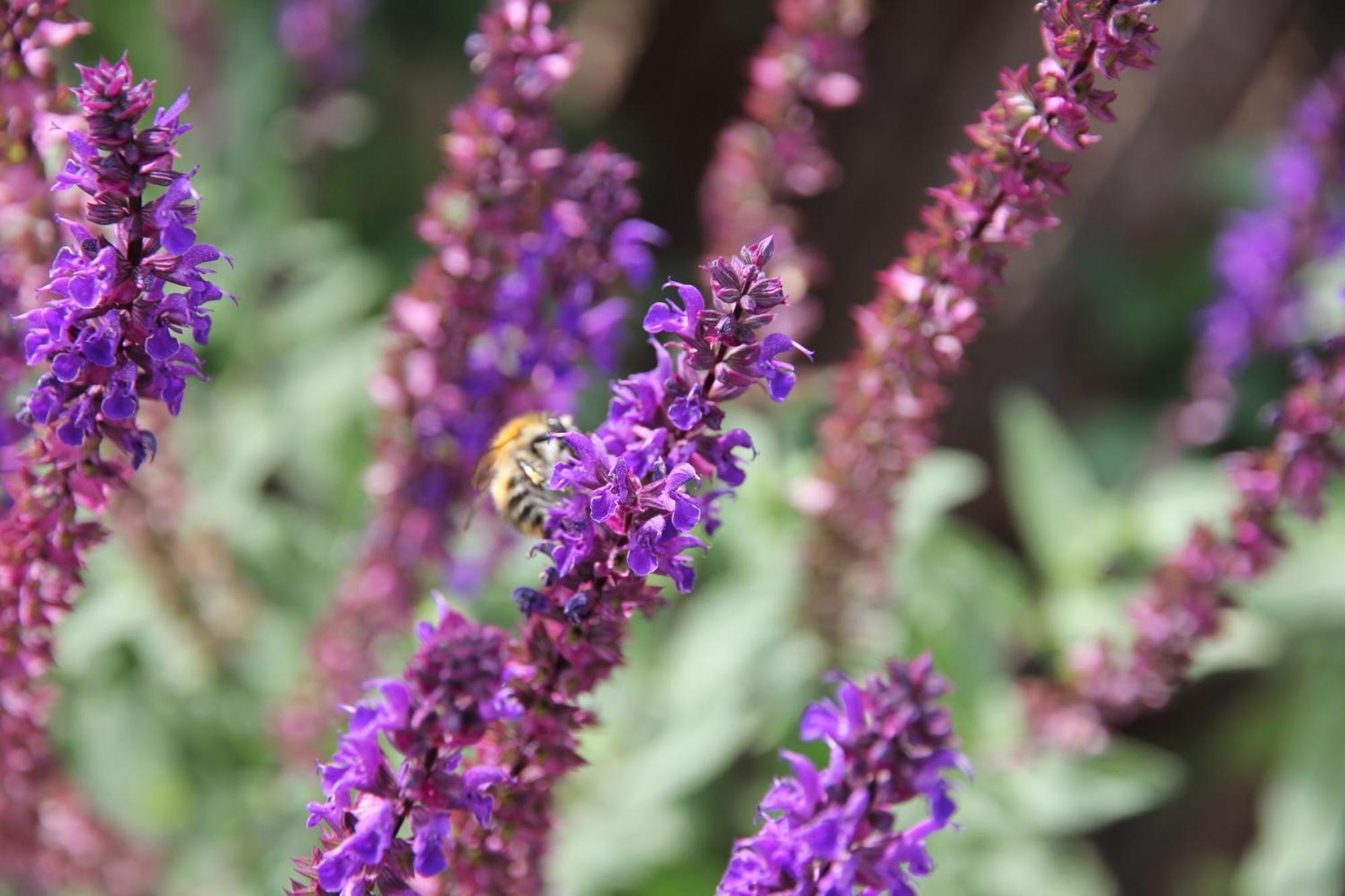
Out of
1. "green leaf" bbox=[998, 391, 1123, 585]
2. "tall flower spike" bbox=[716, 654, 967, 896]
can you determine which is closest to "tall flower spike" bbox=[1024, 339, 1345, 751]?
"green leaf" bbox=[998, 391, 1123, 585]

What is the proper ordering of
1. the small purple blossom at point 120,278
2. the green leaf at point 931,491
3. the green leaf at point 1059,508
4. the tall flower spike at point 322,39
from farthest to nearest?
the tall flower spike at point 322,39 → the green leaf at point 1059,508 → the green leaf at point 931,491 → the small purple blossom at point 120,278

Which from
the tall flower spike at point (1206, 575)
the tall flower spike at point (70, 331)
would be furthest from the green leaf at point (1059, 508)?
the tall flower spike at point (70, 331)

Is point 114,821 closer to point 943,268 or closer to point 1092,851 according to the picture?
point 943,268

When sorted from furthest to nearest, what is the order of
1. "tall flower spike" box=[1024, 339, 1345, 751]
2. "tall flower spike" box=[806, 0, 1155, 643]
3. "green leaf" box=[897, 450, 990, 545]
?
"green leaf" box=[897, 450, 990, 545], "tall flower spike" box=[1024, 339, 1345, 751], "tall flower spike" box=[806, 0, 1155, 643]

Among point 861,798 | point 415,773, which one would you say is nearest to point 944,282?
point 861,798

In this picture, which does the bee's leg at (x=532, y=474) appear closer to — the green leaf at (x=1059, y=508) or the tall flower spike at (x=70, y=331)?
the tall flower spike at (x=70, y=331)

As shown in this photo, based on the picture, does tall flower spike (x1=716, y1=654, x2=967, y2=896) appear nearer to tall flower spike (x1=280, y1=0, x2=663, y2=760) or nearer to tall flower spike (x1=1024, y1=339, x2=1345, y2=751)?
tall flower spike (x1=280, y1=0, x2=663, y2=760)

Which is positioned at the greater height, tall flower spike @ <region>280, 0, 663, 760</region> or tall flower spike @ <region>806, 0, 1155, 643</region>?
tall flower spike @ <region>280, 0, 663, 760</region>
